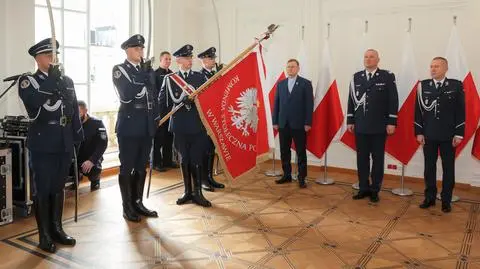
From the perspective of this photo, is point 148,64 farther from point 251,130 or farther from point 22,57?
point 22,57

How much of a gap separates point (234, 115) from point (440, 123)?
6.40 ft

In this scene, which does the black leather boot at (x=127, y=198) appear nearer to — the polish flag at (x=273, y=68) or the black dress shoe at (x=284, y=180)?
the black dress shoe at (x=284, y=180)

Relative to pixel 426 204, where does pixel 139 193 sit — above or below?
above

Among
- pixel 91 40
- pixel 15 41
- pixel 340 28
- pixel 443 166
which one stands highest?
pixel 340 28

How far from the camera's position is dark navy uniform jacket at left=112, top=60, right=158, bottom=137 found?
3486 millimetres

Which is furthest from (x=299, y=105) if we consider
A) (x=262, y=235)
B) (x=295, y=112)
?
(x=262, y=235)

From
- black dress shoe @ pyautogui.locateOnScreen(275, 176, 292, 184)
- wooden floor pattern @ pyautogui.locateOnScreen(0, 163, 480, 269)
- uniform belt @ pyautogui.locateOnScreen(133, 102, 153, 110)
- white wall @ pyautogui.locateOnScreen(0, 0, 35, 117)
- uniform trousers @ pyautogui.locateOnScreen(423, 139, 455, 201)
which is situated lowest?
wooden floor pattern @ pyautogui.locateOnScreen(0, 163, 480, 269)

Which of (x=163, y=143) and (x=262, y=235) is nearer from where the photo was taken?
(x=262, y=235)

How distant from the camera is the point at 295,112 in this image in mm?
4887

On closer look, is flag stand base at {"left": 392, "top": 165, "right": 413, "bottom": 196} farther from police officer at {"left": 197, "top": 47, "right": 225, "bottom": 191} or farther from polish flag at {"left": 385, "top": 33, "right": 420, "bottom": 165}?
police officer at {"left": 197, "top": 47, "right": 225, "bottom": 191}

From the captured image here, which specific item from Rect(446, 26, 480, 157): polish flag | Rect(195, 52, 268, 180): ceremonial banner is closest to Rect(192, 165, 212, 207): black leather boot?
Rect(195, 52, 268, 180): ceremonial banner

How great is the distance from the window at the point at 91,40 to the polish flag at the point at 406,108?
314 cm

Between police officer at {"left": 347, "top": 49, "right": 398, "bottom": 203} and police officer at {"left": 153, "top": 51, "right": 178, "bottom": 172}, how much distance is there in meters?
2.31

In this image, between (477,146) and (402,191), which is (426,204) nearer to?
(402,191)
